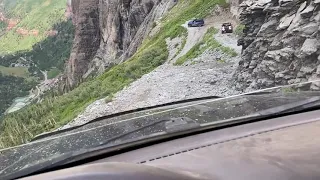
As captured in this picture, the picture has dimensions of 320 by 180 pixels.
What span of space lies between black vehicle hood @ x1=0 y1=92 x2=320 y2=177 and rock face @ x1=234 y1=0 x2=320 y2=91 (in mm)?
7483

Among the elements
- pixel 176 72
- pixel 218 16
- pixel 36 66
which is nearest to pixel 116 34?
pixel 218 16

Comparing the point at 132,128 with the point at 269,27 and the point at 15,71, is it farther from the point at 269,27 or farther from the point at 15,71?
the point at 15,71

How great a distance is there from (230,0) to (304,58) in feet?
97.5

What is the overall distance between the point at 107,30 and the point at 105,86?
2029 inches

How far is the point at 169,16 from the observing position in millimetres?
51656

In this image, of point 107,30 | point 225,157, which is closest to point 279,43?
point 225,157

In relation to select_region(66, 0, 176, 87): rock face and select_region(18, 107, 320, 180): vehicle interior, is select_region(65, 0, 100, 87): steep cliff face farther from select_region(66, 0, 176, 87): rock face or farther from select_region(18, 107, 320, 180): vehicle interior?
select_region(18, 107, 320, 180): vehicle interior

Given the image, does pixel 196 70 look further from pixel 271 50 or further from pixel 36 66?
pixel 36 66

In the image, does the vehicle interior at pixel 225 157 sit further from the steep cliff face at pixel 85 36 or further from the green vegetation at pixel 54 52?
the green vegetation at pixel 54 52

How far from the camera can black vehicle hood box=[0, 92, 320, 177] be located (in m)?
2.57

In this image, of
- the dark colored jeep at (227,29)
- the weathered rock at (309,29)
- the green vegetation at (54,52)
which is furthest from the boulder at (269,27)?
the green vegetation at (54,52)

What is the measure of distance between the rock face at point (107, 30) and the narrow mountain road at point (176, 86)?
102 ft

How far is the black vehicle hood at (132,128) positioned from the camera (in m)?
2.57

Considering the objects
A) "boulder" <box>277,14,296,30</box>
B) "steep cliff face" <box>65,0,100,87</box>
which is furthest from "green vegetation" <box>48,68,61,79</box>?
"boulder" <box>277,14,296,30</box>
